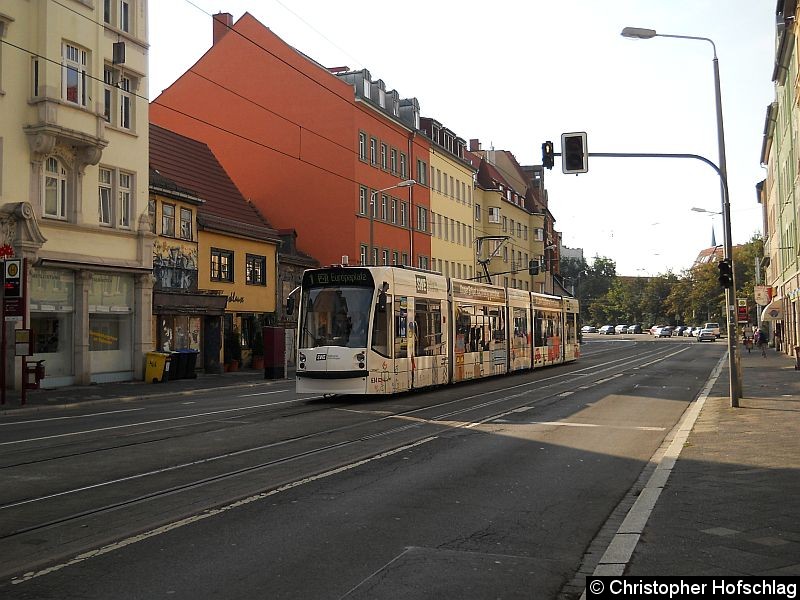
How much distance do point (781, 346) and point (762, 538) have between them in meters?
55.6

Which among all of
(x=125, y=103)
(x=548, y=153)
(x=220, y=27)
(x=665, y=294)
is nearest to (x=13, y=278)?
(x=125, y=103)

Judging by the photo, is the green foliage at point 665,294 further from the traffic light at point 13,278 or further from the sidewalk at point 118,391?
the traffic light at point 13,278

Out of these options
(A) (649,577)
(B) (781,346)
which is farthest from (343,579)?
(B) (781,346)

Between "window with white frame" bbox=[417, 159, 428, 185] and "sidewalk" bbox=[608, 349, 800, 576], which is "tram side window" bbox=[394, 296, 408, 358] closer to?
"sidewalk" bbox=[608, 349, 800, 576]

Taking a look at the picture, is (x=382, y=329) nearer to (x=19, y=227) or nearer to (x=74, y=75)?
(x=19, y=227)

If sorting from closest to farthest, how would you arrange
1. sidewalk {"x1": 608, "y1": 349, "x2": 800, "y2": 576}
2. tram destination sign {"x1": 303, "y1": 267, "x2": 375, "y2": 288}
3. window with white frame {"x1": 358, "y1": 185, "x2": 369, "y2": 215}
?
sidewalk {"x1": 608, "y1": 349, "x2": 800, "y2": 576}, tram destination sign {"x1": 303, "y1": 267, "x2": 375, "y2": 288}, window with white frame {"x1": 358, "y1": 185, "x2": 369, "y2": 215}

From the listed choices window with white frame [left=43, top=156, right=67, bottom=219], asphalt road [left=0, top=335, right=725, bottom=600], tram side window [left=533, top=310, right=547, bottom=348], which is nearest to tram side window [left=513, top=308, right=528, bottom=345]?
tram side window [left=533, top=310, right=547, bottom=348]

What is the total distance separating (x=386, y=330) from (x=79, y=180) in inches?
568

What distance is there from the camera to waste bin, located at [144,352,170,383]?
31.6m

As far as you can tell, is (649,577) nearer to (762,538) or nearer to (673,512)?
(762,538)

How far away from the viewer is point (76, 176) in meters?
29.6

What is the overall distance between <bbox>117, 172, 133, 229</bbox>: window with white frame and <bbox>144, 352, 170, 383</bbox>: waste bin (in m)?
4.79

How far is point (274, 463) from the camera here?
37.7ft

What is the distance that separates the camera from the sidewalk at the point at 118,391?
22625mm
